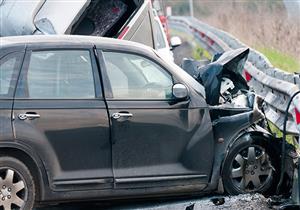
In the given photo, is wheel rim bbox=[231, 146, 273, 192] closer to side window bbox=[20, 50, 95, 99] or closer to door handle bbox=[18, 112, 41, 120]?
side window bbox=[20, 50, 95, 99]

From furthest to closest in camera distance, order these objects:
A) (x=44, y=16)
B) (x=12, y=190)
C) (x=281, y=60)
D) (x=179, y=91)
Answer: (x=281, y=60) < (x=44, y=16) < (x=179, y=91) < (x=12, y=190)

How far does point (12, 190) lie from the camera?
21.9 ft

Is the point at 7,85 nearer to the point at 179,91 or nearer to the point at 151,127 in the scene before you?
the point at 151,127

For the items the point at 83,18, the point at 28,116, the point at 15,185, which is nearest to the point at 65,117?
the point at 28,116

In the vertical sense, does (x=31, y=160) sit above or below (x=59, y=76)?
below

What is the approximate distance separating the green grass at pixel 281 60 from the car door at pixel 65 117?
9.17 meters

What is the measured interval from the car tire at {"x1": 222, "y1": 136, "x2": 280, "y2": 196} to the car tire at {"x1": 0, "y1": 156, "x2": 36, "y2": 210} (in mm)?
2008

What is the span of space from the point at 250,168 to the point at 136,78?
1.49 meters

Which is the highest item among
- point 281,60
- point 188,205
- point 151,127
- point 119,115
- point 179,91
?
point 179,91

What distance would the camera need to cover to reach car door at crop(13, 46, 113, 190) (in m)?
6.76

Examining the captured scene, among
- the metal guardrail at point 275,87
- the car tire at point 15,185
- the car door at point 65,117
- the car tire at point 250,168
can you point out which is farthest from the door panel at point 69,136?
the metal guardrail at point 275,87

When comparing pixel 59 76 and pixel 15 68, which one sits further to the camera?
pixel 59 76

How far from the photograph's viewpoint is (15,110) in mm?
6707

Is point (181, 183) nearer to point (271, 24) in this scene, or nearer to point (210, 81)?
point (210, 81)
